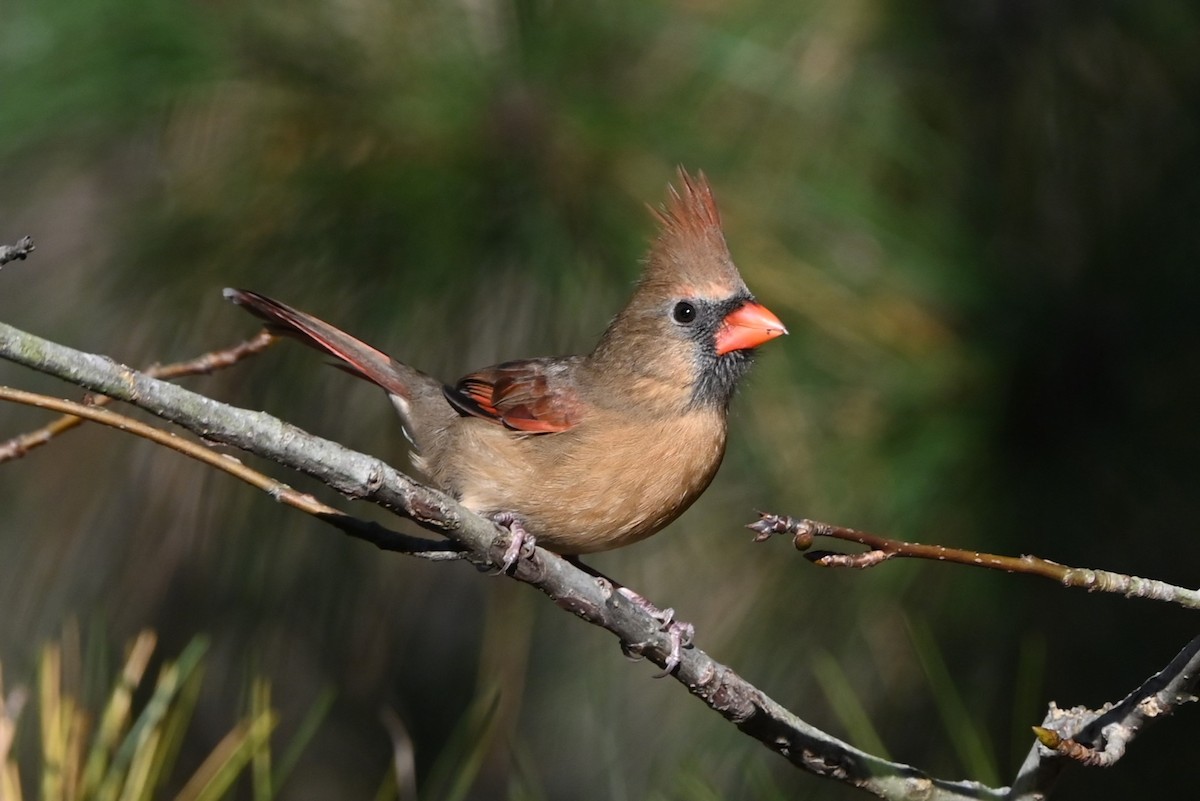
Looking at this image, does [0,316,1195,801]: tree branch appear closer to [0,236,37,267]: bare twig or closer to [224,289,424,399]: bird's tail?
[0,236,37,267]: bare twig

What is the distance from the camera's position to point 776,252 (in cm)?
275

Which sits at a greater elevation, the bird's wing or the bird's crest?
the bird's crest

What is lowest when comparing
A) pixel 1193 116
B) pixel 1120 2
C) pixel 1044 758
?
pixel 1044 758

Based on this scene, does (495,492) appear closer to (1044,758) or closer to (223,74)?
(223,74)

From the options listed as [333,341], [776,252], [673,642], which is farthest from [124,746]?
[776,252]

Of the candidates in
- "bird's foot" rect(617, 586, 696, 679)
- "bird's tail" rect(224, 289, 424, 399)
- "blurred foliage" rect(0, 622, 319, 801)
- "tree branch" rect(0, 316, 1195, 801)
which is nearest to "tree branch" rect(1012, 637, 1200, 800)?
"tree branch" rect(0, 316, 1195, 801)

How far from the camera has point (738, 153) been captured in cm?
274

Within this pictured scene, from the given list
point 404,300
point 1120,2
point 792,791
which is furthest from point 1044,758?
point 1120,2

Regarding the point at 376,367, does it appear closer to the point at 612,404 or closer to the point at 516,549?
the point at 612,404

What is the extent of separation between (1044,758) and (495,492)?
1166 millimetres

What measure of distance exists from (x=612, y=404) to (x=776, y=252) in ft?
1.58

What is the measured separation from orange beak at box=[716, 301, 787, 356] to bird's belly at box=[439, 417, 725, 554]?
0.15 m

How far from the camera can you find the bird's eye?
258 centimetres

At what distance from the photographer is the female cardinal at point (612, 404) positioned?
7.77ft
